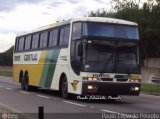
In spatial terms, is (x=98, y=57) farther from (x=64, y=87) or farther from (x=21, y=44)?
(x=21, y=44)

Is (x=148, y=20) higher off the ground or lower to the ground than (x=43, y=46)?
higher

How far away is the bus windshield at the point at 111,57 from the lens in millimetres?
21141

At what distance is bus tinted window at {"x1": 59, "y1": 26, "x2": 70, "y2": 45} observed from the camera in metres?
23.4

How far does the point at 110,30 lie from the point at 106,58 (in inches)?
53.3

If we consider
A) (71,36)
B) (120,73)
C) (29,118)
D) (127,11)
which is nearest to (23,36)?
(71,36)

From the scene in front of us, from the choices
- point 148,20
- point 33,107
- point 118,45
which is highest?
point 148,20

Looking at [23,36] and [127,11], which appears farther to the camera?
[127,11]

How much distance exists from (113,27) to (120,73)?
6.69 feet

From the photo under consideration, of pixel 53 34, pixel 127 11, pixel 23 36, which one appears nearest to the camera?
pixel 53 34

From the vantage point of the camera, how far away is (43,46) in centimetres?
2731

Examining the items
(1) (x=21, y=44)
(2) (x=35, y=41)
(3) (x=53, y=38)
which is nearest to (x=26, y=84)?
(1) (x=21, y=44)

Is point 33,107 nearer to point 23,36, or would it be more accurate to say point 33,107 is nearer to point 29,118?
point 29,118

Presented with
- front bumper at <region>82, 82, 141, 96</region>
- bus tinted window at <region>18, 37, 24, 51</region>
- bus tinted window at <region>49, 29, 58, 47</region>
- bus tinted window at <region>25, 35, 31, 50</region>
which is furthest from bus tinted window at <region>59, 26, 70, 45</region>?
bus tinted window at <region>18, 37, 24, 51</region>

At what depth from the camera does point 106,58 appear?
21.3 metres
